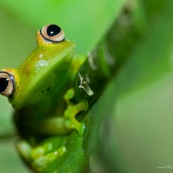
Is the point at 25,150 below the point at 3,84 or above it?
below

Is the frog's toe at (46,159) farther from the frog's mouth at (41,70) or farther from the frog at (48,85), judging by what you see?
the frog's mouth at (41,70)

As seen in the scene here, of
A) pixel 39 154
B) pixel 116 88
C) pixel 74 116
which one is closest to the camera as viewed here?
pixel 116 88

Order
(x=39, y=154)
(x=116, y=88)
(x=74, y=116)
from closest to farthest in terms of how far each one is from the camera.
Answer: (x=116, y=88), (x=74, y=116), (x=39, y=154)

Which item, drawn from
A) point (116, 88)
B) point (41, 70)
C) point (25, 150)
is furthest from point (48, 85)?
point (116, 88)

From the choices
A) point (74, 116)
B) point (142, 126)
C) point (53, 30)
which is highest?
point (53, 30)

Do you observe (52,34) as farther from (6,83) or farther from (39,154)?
(39,154)

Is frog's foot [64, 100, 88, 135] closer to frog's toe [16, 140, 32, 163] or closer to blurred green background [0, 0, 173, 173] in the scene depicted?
blurred green background [0, 0, 173, 173]

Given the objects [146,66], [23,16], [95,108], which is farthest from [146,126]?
[23,16]
